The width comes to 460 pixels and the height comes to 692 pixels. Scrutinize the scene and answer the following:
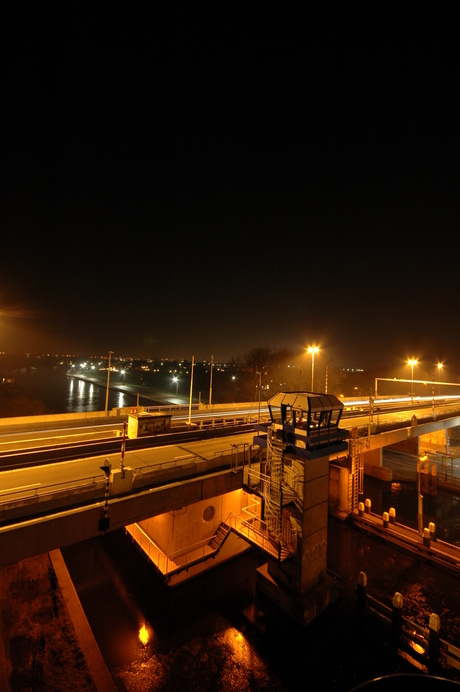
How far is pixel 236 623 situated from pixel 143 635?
4508 mm

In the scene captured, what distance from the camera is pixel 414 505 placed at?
32.2 metres

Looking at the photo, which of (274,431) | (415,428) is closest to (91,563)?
(274,431)

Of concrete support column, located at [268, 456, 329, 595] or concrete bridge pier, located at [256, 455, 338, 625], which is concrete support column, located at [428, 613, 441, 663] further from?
concrete support column, located at [268, 456, 329, 595]

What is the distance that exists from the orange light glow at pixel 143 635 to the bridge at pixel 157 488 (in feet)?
9.09

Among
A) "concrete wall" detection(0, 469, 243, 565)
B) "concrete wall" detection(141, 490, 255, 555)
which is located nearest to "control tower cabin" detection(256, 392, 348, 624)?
"concrete wall" detection(0, 469, 243, 565)

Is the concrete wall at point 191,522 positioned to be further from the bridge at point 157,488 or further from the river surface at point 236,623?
the river surface at point 236,623

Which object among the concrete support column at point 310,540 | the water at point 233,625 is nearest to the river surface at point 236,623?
the water at point 233,625

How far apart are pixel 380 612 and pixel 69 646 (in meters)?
15.0

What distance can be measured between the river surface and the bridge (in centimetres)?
165

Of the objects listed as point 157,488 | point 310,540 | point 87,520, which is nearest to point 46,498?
point 87,520

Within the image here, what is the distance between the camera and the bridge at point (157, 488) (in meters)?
11.9

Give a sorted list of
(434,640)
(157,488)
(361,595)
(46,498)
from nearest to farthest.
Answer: (46,498) → (434,640) → (157,488) → (361,595)

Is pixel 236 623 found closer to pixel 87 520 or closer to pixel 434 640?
pixel 434 640

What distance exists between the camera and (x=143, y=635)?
1545 centimetres
